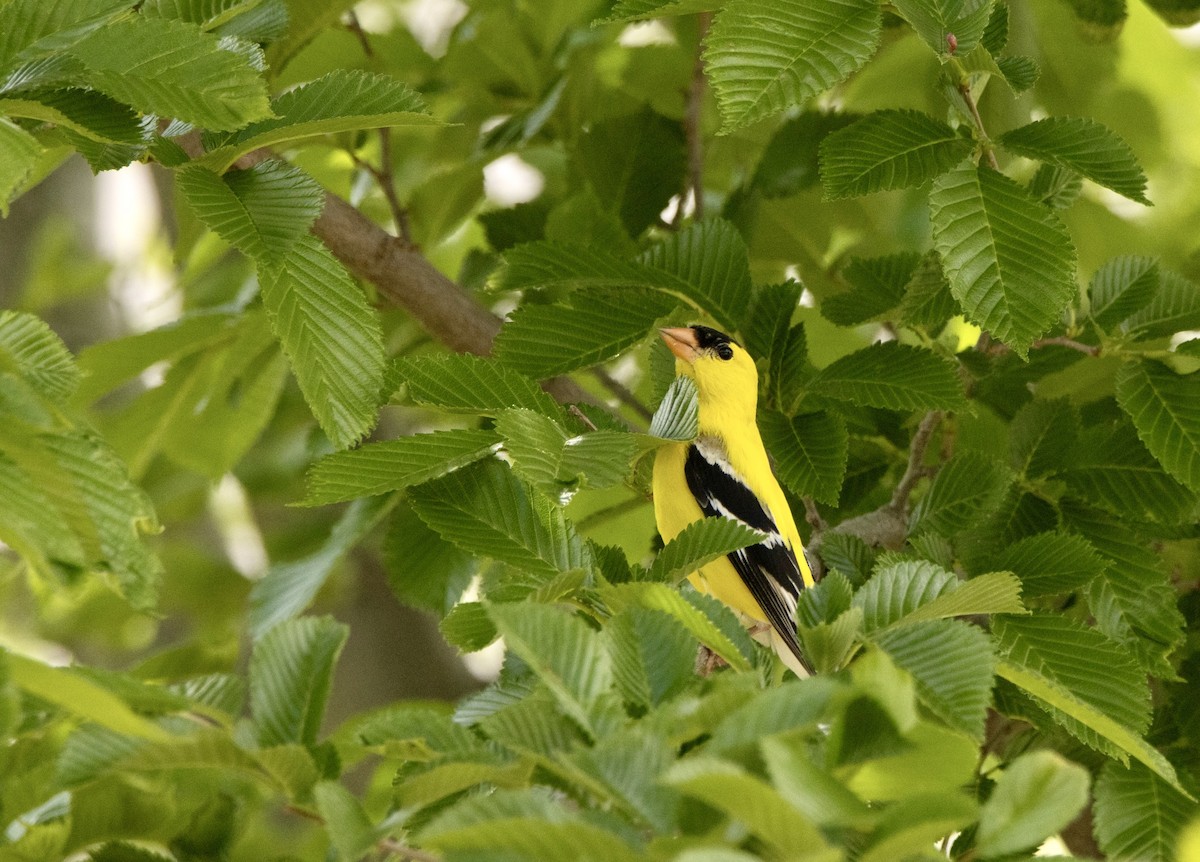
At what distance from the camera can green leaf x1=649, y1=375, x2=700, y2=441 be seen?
1.96 meters

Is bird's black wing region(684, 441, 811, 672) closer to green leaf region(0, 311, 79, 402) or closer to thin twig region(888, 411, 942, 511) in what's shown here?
thin twig region(888, 411, 942, 511)

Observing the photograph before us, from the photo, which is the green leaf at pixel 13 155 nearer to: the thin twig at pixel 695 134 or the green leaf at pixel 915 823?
the green leaf at pixel 915 823

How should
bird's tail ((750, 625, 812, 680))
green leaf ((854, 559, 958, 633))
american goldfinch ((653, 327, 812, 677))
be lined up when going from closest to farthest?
green leaf ((854, 559, 958, 633)), american goldfinch ((653, 327, 812, 677)), bird's tail ((750, 625, 812, 680))

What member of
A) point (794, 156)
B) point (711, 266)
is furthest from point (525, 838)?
point (794, 156)

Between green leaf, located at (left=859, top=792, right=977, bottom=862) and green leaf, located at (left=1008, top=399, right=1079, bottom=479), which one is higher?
green leaf, located at (left=859, top=792, right=977, bottom=862)

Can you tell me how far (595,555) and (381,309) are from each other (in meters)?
1.71

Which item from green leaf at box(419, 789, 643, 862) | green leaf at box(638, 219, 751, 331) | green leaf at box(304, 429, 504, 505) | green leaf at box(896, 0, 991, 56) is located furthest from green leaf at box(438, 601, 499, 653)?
green leaf at box(638, 219, 751, 331)

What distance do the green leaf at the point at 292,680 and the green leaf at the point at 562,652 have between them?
24cm

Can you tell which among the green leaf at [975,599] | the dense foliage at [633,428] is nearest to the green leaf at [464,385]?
the dense foliage at [633,428]

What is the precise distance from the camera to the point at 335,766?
1334mm

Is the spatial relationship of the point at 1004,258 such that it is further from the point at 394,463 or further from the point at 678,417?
the point at 394,463

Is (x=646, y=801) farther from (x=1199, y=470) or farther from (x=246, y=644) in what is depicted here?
(x=246, y=644)

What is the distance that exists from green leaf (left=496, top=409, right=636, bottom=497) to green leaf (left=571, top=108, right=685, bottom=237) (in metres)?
1.91

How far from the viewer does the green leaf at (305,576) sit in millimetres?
2933
